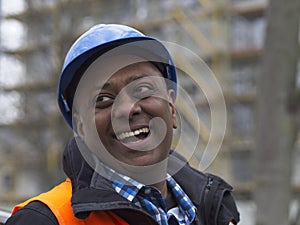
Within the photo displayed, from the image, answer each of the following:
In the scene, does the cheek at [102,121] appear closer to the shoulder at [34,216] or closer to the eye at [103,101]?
the eye at [103,101]

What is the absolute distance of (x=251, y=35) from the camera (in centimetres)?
1764

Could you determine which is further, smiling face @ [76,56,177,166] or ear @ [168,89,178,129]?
ear @ [168,89,178,129]

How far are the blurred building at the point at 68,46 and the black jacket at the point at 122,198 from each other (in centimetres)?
850

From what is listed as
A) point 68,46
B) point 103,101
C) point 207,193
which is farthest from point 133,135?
point 68,46

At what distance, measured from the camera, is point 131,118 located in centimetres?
163

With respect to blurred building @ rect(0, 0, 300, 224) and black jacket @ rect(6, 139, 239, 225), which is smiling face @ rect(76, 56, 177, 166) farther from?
blurred building @ rect(0, 0, 300, 224)

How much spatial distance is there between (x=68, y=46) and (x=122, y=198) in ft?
30.6

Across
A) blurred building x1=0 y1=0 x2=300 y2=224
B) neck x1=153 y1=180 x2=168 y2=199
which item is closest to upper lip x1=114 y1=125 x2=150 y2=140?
neck x1=153 y1=180 x2=168 y2=199

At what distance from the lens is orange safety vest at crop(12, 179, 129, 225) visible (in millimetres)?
1522

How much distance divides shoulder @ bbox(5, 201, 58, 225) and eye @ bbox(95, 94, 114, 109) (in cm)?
31

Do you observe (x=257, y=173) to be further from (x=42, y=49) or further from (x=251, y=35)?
(x=251, y=35)

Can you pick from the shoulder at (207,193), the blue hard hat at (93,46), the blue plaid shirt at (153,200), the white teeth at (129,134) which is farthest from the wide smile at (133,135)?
the shoulder at (207,193)

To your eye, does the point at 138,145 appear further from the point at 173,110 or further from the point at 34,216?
the point at 34,216

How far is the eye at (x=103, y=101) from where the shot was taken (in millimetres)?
1652
